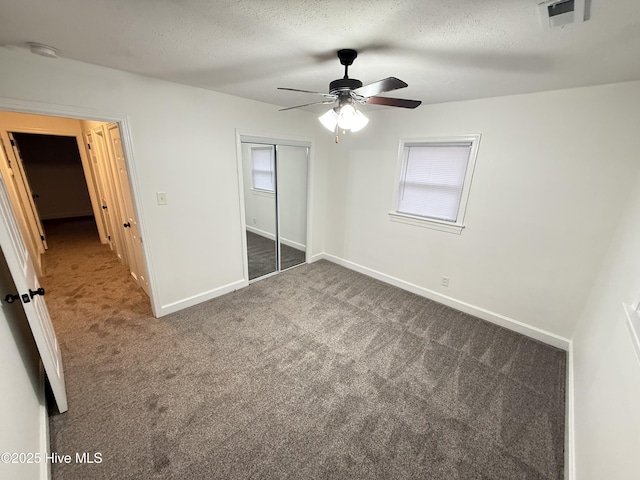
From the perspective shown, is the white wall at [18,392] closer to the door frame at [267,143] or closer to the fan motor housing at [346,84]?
the door frame at [267,143]

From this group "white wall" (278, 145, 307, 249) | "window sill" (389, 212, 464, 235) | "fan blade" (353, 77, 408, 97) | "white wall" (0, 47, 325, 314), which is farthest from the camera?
"white wall" (278, 145, 307, 249)

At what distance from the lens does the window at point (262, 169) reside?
359cm

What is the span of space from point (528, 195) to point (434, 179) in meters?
0.93

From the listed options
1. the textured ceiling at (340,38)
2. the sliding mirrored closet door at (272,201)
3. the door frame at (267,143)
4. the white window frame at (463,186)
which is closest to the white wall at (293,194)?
the sliding mirrored closet door at (272,201)

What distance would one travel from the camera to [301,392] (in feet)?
6.24

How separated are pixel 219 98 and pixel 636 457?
365 cm

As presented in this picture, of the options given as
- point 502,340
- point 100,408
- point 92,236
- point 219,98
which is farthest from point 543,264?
point 92,236

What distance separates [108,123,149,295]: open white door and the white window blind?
10.3 ft

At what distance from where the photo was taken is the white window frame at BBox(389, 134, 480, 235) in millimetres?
2652

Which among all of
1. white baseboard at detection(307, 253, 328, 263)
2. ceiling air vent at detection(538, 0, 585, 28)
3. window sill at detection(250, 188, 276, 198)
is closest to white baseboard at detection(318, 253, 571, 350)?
white baseboard at detection(307, 253, 328, 263)

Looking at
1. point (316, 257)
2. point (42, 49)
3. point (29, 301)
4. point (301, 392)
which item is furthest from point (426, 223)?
point (42, 49)

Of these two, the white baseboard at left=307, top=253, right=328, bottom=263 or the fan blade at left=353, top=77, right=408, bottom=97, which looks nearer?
the fan blade at left=353, top=77, right=408, bottom=97

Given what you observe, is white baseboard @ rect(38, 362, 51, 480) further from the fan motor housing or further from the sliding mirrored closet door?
the fan motor housing

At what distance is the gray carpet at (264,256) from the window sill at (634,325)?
347 cm
